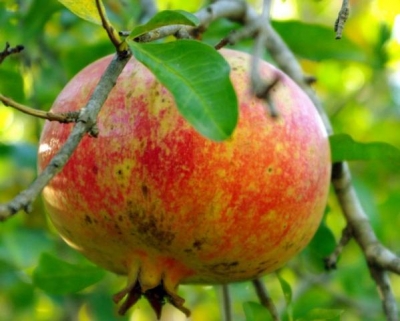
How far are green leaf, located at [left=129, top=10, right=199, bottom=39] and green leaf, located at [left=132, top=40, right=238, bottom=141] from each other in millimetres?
28

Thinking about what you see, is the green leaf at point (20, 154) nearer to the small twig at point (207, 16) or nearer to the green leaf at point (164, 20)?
the small twig at point (207, 16)

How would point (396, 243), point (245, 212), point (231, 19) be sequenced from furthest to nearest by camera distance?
point (396, 243) → point (231, 19) → point (245, 212)

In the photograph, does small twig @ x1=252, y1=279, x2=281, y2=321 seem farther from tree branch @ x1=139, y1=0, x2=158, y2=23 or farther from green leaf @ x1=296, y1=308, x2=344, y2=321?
tree branch @ x1=139, y1=0, x2=158, y2=23

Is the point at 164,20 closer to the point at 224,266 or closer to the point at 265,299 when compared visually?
the point at 224,266

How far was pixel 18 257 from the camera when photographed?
2420 mm

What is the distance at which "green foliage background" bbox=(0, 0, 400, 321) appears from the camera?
6.61 ft

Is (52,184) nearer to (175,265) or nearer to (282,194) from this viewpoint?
(175,265)

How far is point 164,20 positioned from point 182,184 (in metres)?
0.26

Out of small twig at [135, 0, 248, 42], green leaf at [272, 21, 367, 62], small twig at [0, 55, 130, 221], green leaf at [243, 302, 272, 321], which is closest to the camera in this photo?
small twig at [0, 55, 130, 221]

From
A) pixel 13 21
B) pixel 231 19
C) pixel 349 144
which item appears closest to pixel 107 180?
pixel 349 144

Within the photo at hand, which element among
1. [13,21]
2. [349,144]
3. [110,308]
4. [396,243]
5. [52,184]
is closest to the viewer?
[52,184]

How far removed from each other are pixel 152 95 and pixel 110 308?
1.50 metres

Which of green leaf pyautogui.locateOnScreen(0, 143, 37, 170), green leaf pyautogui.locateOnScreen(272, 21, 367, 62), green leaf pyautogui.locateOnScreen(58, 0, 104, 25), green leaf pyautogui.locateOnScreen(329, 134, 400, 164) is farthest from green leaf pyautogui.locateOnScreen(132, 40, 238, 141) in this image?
green leaf pyautogui.locateOnScreen(0, 143, 37, 170)

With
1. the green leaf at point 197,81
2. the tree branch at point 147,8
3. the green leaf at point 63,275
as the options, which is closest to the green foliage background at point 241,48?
the green leaf at point 63,275
